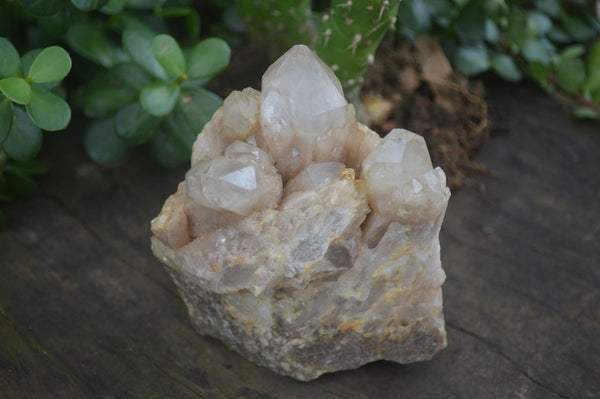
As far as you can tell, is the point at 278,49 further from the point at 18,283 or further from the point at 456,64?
the point at 18,283

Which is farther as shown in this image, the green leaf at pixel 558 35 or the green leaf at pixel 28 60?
the green leaf at pixel 558 35

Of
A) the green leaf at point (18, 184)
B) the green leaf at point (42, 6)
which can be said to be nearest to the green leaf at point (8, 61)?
the green leaf at point (42, 6)

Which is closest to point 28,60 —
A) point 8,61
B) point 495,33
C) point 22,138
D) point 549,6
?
point 8,61

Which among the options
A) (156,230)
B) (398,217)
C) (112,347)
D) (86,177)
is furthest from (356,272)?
(86,177)

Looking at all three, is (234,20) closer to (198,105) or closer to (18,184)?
(198,105)

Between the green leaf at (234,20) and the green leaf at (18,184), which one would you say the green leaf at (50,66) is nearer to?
the green leaf at (18,184)
